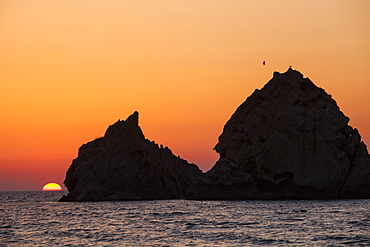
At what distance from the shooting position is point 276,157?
116 meters

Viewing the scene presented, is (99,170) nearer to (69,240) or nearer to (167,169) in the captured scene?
(167,169)

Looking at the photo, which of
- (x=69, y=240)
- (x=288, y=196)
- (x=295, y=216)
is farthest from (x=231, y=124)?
(x=69, y=240)

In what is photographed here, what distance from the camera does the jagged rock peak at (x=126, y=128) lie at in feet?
462

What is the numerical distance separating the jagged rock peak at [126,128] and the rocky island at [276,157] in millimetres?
5063

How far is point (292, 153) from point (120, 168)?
3881 cm

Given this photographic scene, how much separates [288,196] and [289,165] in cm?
696

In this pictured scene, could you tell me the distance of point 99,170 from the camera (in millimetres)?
132125

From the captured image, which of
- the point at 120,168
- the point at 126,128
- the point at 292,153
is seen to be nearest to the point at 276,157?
the point at 292,153

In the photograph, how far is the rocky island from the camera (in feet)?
375

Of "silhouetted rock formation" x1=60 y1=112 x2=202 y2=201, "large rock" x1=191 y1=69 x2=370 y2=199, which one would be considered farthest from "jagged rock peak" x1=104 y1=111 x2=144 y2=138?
"large rock" x1=191 y1=69 x2=370 y2=199

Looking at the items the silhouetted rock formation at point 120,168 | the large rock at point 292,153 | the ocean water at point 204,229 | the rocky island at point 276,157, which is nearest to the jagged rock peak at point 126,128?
the silhouetted rock formation at point 120,168

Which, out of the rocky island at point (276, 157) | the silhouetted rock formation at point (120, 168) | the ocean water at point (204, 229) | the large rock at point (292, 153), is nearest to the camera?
the ocean water at point (204, 229)

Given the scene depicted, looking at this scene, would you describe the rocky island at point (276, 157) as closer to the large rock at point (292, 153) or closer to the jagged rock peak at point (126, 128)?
the large rock at point (292, 153)

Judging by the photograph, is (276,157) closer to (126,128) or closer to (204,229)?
(126,128)
